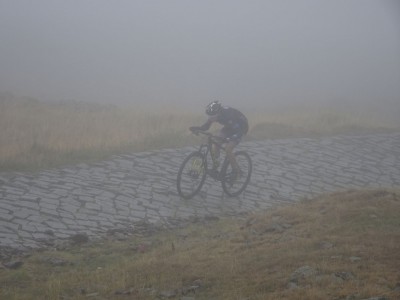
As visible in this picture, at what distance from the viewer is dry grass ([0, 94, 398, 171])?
14086 mm

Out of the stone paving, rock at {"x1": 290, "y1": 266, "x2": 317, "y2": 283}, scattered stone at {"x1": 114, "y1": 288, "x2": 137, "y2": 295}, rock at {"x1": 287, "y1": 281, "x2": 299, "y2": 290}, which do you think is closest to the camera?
rock at {"x1": 287, "y1": 281, "x2": 299, "y2": 290}

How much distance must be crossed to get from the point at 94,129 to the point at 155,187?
6.41 metres

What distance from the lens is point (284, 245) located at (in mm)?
7520

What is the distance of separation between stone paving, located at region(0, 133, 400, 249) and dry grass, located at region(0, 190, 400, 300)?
1048 mm

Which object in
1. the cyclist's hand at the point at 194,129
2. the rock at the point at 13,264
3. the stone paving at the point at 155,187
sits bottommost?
the rock at the point at 13,264

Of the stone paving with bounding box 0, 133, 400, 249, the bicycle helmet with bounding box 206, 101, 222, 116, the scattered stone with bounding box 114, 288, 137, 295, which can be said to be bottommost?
the scattered stone with bounding box 114, 288, 137, 295

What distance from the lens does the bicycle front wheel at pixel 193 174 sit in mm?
11719

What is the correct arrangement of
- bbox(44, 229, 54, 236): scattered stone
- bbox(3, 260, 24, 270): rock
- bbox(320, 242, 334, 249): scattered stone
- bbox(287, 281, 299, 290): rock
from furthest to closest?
1. bbox(44, 229, 54, 236): scattered stone
2. bbox(3, 260, 24, 270): rock
3. bbox(320, 242, 334, 249): scattered stone
4. bbox(287, 281, 299, 290): rock

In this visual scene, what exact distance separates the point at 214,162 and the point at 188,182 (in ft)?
2.29

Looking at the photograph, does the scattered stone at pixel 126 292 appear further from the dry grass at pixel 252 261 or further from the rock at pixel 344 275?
the rock at pixel 344 275

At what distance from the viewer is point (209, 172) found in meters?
12.0

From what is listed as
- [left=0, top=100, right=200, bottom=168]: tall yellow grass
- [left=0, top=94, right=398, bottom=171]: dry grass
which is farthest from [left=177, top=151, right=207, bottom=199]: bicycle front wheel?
[left=0, top=100, right=200, bottom=168]: tall yellow grass

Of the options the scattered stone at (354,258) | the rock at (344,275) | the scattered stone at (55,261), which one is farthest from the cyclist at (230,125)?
the rock at (344,275)

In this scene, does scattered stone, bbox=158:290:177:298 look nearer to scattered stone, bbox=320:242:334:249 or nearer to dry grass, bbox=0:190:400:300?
dry grass, bbox=0:190:400:300
